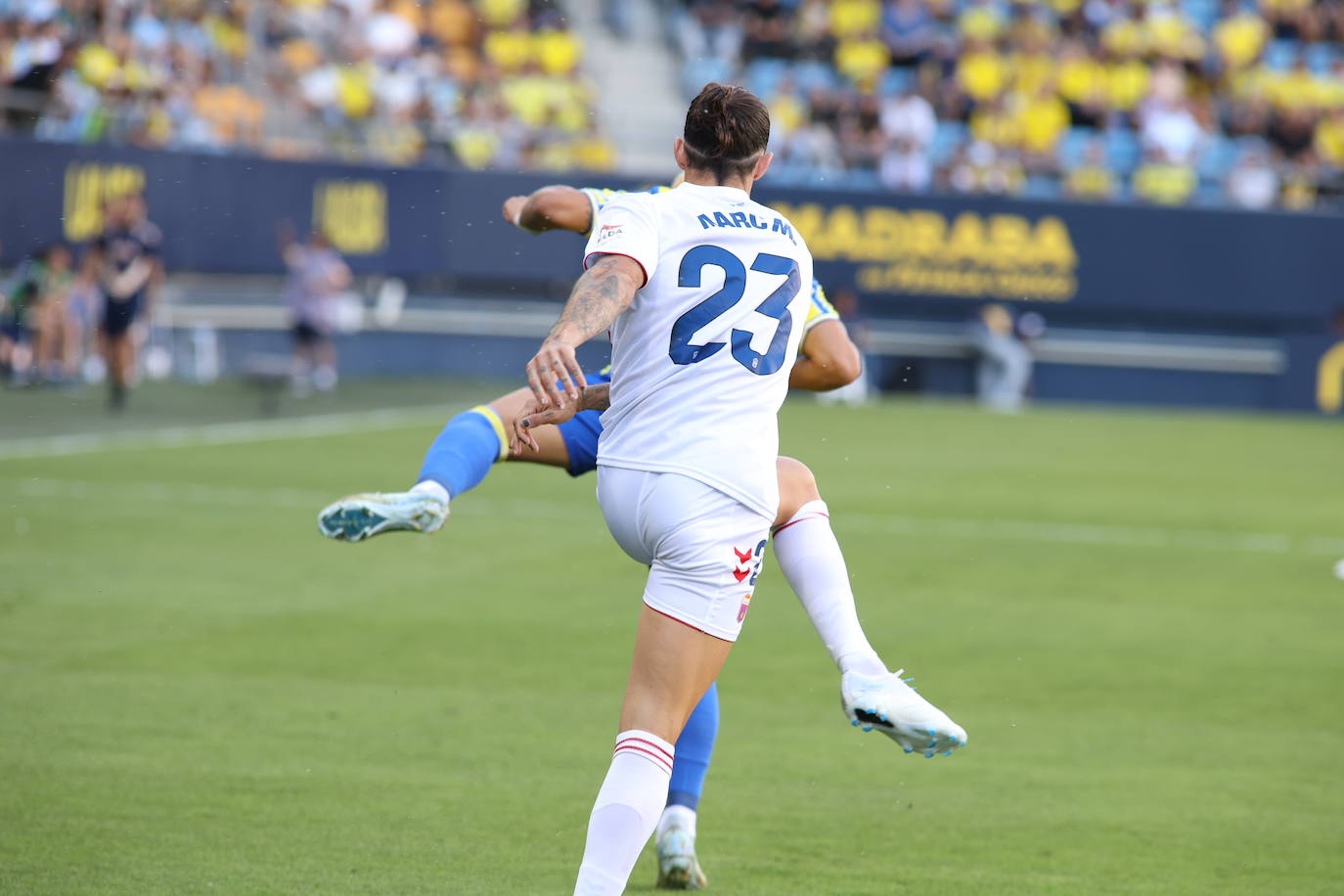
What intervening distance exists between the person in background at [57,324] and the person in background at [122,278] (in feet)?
1.93

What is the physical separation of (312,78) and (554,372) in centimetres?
2562

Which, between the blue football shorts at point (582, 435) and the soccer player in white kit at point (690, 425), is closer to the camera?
the soccer player in white kit at point (690, 425)

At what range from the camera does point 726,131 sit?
434 cm

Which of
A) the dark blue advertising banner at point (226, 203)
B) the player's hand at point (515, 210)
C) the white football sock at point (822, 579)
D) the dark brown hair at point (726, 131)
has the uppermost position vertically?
the dark brown hair at point (726, 131)

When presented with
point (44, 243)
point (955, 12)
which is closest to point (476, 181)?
point (44, 243)

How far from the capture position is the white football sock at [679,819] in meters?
5.36

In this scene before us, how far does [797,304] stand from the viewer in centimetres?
455

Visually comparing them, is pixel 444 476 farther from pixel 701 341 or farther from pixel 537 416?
pixel 701 341

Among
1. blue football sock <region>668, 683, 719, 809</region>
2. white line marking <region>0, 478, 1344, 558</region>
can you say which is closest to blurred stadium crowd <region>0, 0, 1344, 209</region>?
white line marking <region>0, 478, 1344, 558</region>

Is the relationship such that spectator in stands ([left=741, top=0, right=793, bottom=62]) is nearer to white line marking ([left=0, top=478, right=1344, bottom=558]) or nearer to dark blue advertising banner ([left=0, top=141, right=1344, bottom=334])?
dark blue advertising banner ([left=0, top=141, right=1344, bottom=334])

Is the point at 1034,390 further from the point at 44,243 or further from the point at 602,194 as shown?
the point at 602,194

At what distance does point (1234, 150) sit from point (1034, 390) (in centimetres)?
532

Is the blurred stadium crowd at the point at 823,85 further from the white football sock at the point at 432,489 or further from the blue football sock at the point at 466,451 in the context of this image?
the white football sock at the point at 432,489

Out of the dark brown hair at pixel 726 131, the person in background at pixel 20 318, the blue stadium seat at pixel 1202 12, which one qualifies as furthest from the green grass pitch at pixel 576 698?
the blue stadium seat at pixel 1202 12
